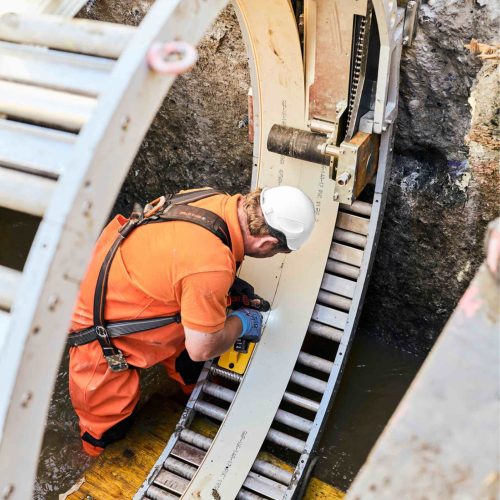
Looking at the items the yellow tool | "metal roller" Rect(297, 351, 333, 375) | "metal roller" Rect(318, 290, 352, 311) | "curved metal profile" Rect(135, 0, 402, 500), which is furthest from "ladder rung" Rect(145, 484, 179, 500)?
"metal roller" Rect(318, 290, 352, 311)

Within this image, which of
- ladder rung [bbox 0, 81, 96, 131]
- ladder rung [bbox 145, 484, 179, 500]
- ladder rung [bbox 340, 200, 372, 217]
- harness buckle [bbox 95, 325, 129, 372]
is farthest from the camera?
ladder rung [bbox 340, 200, 372, 217]

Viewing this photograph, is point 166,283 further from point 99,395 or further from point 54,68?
point 54,68

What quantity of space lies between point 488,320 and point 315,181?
2.69m

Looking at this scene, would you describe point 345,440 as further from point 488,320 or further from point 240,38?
point 488,320

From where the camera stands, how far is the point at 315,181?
14.2 ft

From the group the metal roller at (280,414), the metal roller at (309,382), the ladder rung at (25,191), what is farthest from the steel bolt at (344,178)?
the ladder rung at (25,191)

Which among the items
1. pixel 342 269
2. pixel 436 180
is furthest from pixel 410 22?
pixel 342 269

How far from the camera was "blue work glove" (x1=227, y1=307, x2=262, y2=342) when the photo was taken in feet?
13.3

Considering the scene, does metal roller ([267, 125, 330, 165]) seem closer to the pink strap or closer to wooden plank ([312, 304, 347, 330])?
wooden plank ([312, 304, 347, 330])

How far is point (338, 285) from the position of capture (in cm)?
441

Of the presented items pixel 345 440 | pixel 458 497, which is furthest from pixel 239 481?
pixel 458 497

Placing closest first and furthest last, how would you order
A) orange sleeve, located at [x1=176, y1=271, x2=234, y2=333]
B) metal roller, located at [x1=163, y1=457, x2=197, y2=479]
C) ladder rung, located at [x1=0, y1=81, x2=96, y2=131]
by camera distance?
ladder rung, located at [x1=0, y1=81, x2=96, y2=131] → orange sleeve, located at [x1=176, y1=271, x2=234, y2=333] → metal roller, located at [x1=163, y1=457, x2=197, y2=479]

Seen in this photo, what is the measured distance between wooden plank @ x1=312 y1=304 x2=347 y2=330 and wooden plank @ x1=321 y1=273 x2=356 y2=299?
0.38 ft

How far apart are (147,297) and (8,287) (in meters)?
1.73
